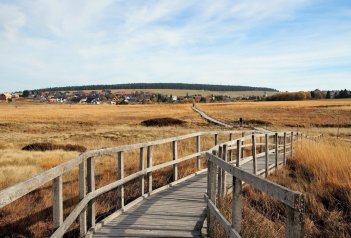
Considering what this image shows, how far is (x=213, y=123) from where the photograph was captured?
53.8 meters

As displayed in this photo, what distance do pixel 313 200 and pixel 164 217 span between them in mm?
3807

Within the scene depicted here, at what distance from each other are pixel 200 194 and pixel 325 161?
5073mm

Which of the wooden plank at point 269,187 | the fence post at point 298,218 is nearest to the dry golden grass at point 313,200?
the wooden plank at point 269,187

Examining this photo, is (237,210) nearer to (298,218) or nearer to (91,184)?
(298,218)

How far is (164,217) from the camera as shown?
731cm

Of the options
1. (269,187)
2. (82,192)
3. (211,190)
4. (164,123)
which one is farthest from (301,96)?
(269,187)

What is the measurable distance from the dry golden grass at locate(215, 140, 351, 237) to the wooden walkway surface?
1.82 ft

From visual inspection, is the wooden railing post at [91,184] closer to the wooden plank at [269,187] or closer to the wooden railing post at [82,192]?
the wooden railing post at [82,192]

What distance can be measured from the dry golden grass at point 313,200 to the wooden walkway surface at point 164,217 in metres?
0.55

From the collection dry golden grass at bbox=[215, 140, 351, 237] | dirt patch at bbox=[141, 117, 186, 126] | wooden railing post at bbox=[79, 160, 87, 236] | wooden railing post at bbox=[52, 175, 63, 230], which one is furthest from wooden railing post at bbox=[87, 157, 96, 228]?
dirt patch at bbox=[141, 117, 186, 126]

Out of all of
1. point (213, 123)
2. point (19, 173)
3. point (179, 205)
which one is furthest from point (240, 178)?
point (213, 123)

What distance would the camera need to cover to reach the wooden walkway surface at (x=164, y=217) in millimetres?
6383

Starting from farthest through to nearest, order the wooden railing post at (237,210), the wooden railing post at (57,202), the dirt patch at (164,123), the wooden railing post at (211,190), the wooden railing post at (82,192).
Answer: the dirt patch at (164,123) → the wooden railing post at (211,190) → the wooden railing post at (82,192) → the wooden railing post at (57,202) → the wooden railing post at (237,210)

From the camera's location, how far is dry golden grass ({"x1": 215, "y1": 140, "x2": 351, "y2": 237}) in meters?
7.05
